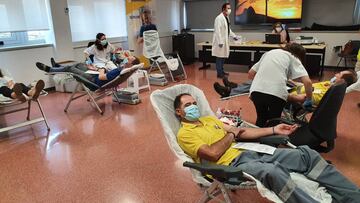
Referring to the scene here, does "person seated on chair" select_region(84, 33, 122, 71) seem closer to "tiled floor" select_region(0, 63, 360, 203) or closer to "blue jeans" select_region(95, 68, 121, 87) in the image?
"blue jeans" select_region(95, 68, 121, 87)

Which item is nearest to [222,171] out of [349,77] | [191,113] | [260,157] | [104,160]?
[260,157]

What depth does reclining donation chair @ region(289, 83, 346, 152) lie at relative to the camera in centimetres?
199

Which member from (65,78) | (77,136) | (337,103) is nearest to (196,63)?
(65,78)

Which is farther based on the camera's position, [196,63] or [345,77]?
[196,63]

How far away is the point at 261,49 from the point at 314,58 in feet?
3.68

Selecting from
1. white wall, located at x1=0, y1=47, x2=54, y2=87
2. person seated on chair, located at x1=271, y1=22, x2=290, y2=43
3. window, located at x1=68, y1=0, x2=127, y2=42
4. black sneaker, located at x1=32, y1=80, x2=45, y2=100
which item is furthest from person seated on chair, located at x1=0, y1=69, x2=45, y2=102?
person seated on chair, located at x1=271, y1=22, x2=290, y2=43

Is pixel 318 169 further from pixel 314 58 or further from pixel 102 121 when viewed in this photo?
pixel 314 58

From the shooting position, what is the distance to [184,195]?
224 cm

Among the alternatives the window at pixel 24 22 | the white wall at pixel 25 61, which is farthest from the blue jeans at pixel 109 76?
the window at pixel 24 22

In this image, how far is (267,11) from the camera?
7.32 meters

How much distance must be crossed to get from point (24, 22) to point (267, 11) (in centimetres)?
550

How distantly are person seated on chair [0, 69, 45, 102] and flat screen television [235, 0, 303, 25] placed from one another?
577 cm

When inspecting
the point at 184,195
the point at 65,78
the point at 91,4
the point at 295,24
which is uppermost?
the point at 91,4

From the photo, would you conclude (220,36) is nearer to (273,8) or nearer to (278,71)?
(273,8)
